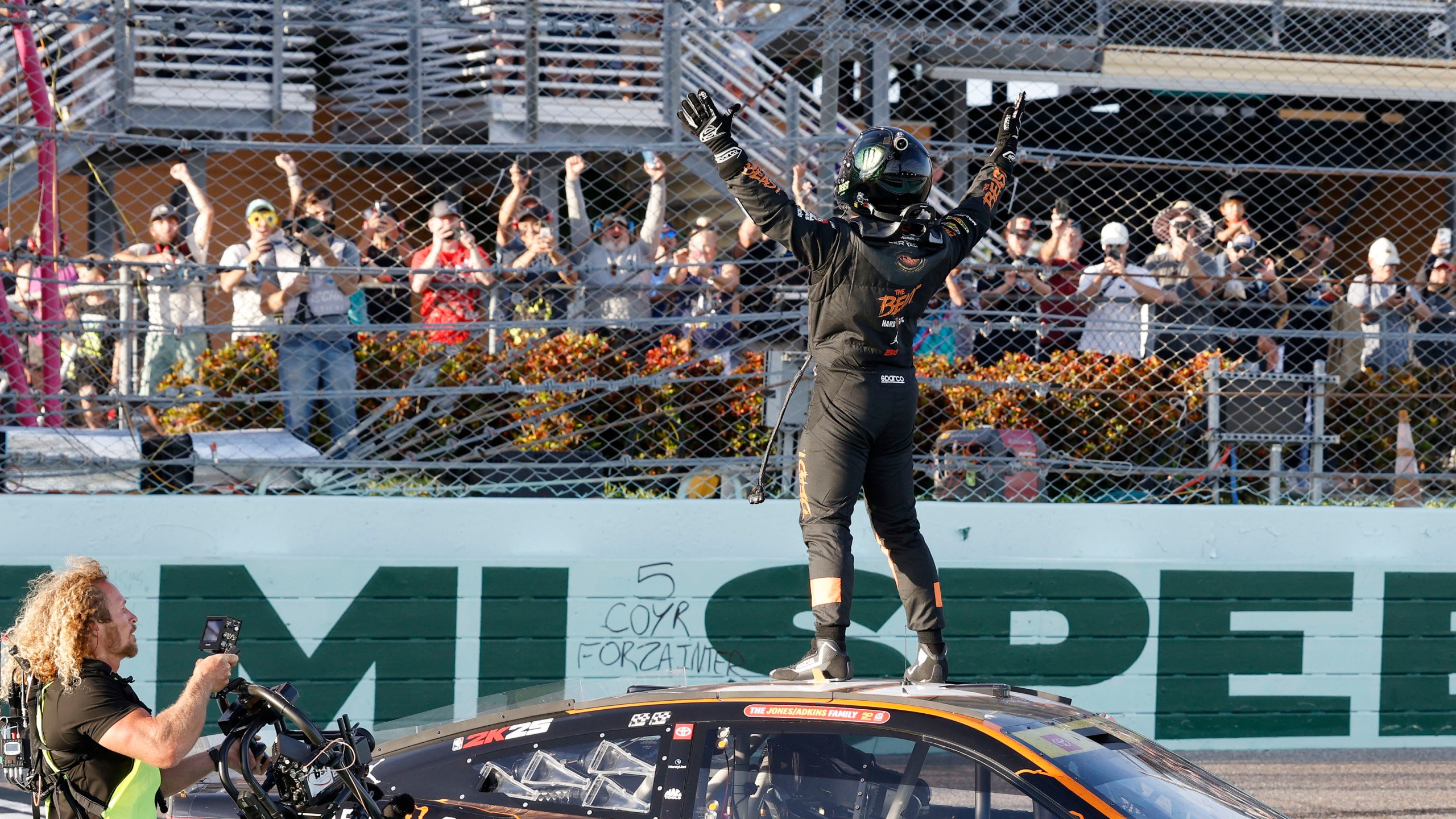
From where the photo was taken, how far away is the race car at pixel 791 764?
3402 millimetres

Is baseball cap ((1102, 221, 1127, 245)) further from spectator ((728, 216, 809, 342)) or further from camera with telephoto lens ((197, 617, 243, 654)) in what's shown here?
camera with telephoto lens ((197, 617, 243, 654))

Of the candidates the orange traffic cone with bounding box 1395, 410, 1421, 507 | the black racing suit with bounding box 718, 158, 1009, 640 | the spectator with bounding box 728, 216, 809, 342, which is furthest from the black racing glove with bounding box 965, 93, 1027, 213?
the orange traffic cone with bounding box 1395, 410, 1421, 507

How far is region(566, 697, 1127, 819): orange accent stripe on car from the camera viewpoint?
333cm

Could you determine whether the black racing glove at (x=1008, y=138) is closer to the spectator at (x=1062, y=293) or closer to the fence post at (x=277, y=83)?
the spectator at (x=1062, y=293)

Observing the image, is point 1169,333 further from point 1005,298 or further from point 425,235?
point 425,235

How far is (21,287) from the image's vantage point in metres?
6.41

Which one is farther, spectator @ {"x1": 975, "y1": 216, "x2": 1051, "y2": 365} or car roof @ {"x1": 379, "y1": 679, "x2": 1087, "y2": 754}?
spectator @ {"x1": 975, "y1": 216, "x2": 1051, "y2": 365}

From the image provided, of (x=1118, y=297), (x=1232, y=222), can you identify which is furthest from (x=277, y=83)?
(x=1232, y=222)

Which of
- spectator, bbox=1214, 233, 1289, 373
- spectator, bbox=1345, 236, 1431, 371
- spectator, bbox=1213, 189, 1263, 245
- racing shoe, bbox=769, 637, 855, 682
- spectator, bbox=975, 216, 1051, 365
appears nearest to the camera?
racing shoe, bbox=769, 637, 855, 682

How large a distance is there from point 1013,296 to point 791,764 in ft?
13.0

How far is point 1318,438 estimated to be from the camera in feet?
22.9

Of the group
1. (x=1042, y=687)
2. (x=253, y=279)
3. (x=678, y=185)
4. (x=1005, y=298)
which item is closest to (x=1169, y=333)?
(x=1005, y=298)

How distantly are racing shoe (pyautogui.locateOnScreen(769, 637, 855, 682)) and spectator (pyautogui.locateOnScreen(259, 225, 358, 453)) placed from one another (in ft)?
8.90

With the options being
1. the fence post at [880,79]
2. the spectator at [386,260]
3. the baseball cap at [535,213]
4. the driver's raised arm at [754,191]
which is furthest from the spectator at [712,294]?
the driver's raised arm at [754,191]
